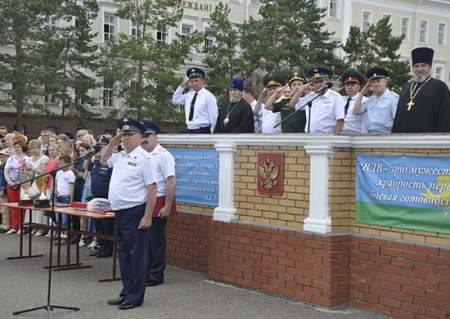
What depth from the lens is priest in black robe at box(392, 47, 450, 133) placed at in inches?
284

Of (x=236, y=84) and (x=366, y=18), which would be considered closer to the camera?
(x=236, y=84)

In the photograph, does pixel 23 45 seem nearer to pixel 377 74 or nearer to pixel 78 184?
pixel 78 184

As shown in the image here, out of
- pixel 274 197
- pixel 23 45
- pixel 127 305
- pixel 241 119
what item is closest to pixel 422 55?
pixel 274 197

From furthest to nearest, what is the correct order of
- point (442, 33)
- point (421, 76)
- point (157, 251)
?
point (442, 33)
point (157, 251)
point (421, 76)

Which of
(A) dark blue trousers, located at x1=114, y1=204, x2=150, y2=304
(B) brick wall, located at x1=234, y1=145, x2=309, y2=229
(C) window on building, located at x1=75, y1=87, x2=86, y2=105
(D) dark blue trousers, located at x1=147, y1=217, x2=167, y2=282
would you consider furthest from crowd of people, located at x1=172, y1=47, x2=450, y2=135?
(C) window on building, located at x1=75, y1=87, x2=86, y2=105

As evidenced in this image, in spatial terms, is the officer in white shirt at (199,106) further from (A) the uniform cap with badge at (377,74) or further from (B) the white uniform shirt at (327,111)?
(A) the uniform cap with badge at (377,74)

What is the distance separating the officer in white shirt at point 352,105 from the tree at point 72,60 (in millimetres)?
31277

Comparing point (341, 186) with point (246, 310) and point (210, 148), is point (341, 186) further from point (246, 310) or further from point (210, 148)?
point (210, 148)

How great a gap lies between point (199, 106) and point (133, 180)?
9.42 ft

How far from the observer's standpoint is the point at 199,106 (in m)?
10.1

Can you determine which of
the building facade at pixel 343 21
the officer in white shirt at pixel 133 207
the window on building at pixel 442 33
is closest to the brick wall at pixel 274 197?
the officer in white shirt at pixel 133 207

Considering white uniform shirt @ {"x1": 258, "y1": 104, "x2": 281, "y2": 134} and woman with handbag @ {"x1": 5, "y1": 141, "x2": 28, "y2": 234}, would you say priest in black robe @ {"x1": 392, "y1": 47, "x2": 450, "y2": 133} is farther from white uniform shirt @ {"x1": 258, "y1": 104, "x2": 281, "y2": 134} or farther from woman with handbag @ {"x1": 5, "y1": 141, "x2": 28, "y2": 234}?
woman with handbag @ {"x1": 5, "y1": 141, "x2": 28, "y2": 234}

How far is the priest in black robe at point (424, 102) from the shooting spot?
23.7 ft

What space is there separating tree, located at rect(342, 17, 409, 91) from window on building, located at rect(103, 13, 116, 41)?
665 inches
